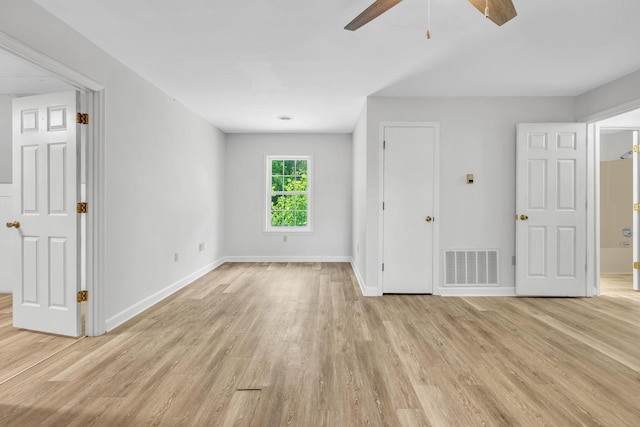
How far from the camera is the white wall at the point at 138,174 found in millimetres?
2648

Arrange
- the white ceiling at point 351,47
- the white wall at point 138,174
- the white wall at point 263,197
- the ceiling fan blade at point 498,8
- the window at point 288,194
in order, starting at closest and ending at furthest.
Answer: the ceiling fan blade at point 498,8 < the white ceiling at point 351,47 < the white wall at point 138,174 < the white wall at point 263,197 < the window at point 288,194

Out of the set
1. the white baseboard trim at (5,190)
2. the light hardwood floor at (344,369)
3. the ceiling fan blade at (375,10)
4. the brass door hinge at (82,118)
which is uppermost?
the ceiling fan blade at (375,10)

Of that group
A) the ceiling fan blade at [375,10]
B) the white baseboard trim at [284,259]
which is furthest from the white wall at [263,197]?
the ceiling fan blade at [375,10]

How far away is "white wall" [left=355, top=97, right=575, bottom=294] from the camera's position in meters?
4.50

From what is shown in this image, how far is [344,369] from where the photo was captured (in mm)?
2408

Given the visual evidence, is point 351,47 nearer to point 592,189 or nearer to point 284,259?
point 592,189

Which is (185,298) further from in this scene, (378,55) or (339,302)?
(378,55)

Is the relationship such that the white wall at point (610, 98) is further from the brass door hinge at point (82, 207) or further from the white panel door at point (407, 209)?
the brass door hinge at point (82, 207)

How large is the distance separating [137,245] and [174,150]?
1487mm

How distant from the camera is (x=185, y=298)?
4.25 meters

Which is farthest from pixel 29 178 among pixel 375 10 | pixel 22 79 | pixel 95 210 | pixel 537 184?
pixel 537 184

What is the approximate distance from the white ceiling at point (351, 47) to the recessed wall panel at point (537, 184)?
2.88ft

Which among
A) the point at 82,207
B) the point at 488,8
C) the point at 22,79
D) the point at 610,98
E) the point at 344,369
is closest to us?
the point at 488,8

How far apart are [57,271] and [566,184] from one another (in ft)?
18.0
